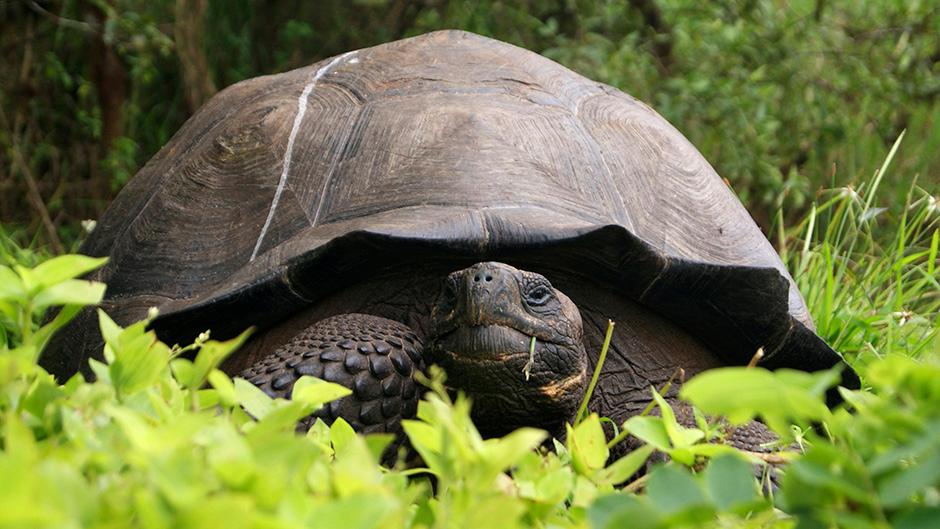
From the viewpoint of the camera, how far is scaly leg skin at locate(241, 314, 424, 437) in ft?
8.20

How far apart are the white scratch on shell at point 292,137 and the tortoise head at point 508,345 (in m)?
0.55

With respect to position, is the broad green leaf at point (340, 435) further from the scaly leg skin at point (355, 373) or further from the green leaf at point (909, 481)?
the scaly leg skin at point (355, 373)

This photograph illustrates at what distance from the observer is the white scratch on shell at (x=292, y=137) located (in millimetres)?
2925

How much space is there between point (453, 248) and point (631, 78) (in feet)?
13.1

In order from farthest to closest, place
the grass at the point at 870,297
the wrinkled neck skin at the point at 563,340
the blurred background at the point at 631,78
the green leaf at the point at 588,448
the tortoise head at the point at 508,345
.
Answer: the blurred background at the point at 631,78
the grass at the point at 870,297
the wrinkled neck skin at the point at 563,340
the tortoise head at the point at 508,345
the green leaf at the point at 588,448

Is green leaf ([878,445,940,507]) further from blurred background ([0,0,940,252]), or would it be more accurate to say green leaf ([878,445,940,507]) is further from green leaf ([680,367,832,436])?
blurred background ([0,0,940,252])

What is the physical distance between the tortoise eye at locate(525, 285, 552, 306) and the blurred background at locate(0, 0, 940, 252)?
357 centimetres

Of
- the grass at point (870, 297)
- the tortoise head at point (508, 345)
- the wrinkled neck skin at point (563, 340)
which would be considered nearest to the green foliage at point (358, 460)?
the tortoise head at point (508, 345)

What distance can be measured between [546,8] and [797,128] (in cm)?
175

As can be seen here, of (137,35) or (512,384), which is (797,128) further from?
(512,384)

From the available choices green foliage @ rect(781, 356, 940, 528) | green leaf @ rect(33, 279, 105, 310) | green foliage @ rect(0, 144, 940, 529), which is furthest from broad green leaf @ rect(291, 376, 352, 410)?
green foliage @ rect(781, 356, 940, 528)

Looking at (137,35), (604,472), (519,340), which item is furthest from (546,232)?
(137,35)

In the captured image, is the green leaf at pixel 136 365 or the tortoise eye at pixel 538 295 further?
the tortoise eye at pixel 538 295

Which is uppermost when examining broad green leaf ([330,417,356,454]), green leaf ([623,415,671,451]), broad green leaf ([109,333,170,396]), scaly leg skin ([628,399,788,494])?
broad green leaf ([109,333,170,396])
